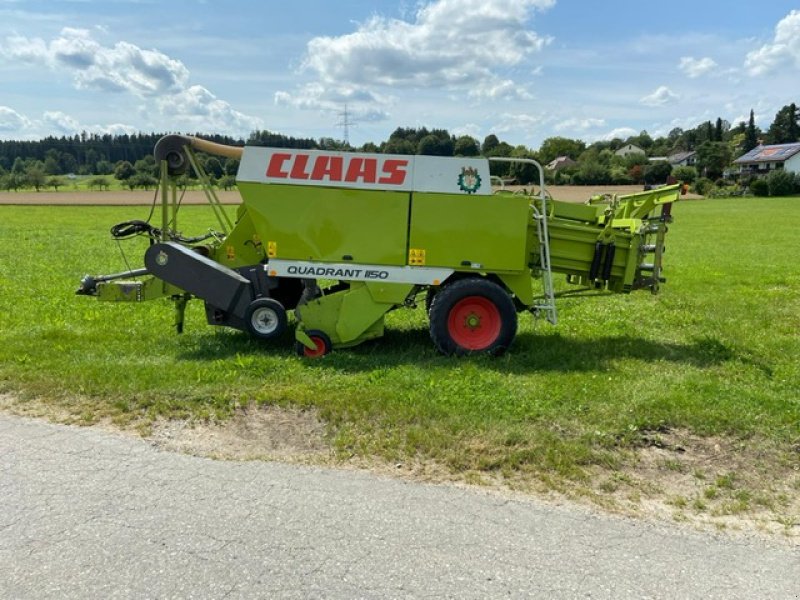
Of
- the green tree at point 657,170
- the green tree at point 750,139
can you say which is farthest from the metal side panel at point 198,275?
the green tree at point 750,139

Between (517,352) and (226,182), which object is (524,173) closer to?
(517,352)

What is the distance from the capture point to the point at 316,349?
6746 millimetres

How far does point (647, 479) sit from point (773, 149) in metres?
116

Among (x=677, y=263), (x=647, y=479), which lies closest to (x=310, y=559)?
(x=647, y=479)

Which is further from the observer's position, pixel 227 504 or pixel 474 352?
pixel 474 352

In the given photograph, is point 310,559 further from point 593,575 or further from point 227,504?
point 593,575

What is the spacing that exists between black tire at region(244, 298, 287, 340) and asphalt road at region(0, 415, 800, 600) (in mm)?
2759

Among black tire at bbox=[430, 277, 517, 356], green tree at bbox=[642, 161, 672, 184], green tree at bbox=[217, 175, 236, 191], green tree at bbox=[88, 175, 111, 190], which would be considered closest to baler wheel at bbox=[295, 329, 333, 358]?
black tire at bbox=[430, 277, 517, 356]

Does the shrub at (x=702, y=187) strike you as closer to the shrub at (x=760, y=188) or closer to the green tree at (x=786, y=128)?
the shrub at (x=760, y=188)

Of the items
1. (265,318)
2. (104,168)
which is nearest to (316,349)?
(265,318)

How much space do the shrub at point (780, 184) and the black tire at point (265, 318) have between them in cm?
8218

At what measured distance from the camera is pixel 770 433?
479 centimetres

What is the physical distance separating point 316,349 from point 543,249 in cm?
278

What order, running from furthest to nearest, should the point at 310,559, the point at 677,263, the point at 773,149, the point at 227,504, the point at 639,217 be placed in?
the point at 773,149 → the point at 677,263 → the point at 639,217 → the point at 227,504 → the point at 310,559
